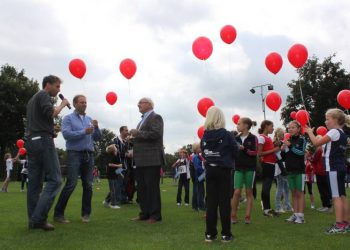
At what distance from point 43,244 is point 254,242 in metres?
2.65

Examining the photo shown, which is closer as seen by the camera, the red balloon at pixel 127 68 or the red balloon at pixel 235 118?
the red balloon at pixel 127 68

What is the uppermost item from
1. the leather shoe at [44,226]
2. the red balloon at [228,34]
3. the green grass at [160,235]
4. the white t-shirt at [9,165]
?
the red balloon at [228,34]

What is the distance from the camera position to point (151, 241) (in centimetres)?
527

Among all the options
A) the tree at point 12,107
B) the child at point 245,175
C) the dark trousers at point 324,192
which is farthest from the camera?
the tree at point 12,107

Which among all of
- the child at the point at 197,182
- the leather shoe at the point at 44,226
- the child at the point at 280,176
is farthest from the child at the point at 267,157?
the leather shoe at the point at 44,226

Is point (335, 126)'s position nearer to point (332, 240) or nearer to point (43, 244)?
point (332, 240)

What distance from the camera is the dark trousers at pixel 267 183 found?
8.48 metres

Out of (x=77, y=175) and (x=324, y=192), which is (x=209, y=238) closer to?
(x=77, y=175)

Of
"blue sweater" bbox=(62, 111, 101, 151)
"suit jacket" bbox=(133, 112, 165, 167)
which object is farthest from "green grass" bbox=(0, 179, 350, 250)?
"blue sweater" bbox=(62, 111, 101, 151)

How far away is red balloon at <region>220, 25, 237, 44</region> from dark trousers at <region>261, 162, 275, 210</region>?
4415mm

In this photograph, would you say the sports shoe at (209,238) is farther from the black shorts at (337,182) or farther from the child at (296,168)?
the child at (296,168)

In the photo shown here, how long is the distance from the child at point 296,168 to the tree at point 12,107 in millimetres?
39877

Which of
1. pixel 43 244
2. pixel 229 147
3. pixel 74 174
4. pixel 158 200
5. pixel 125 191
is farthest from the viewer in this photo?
pixel 125 191

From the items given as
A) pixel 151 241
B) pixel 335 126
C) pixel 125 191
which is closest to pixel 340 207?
pixel 335 126
